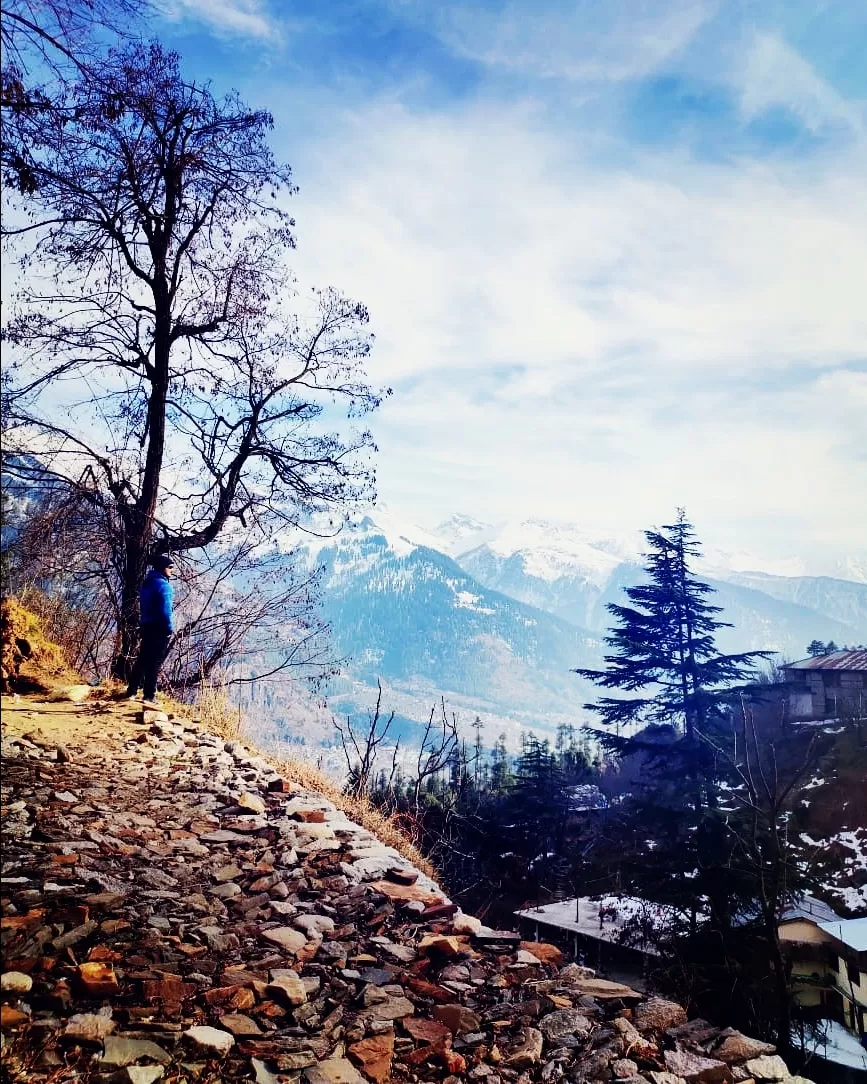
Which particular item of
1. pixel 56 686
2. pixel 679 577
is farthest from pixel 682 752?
pixel 56 686

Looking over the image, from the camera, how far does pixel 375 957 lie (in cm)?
371

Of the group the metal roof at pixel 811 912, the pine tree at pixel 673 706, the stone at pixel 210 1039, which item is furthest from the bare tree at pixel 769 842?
the stone at pixel 210 1039

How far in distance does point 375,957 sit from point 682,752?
1877cm

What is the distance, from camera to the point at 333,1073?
2.63 meters

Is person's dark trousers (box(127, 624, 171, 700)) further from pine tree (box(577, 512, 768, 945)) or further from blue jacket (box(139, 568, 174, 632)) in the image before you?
pine tree (box(577, 512, 768, 945))

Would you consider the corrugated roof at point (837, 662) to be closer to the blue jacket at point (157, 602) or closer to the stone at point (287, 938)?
the blue jacket at point (157, 602)

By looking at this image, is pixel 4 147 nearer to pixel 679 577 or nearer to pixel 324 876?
pixel 324 876

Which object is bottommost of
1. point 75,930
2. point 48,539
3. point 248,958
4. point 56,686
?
point 248,958

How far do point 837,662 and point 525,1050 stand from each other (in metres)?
61.2

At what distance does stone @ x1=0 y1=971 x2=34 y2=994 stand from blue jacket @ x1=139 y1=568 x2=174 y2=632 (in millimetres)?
6183

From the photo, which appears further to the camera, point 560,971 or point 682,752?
point 682,752

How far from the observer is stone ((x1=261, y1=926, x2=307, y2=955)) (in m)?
3.58

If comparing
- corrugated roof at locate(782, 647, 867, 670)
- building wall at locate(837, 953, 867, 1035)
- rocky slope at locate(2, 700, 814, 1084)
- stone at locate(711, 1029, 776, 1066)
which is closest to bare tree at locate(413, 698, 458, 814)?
rocky slope at locate(2, 700, 814, 1084)

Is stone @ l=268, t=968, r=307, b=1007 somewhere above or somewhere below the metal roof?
above
